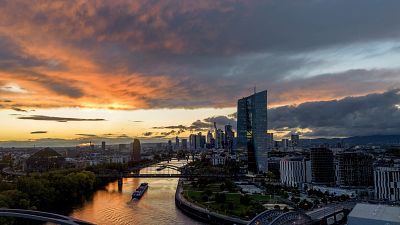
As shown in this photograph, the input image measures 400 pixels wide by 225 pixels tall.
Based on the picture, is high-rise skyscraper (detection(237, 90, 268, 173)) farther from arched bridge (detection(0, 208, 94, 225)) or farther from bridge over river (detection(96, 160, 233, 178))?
arched bridge (detection(0, 208, 94, 225))

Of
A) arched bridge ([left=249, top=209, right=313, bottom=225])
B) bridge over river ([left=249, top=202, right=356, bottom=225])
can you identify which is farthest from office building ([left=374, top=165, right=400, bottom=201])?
arched bridge ([left=249, top=209, right=313, bottom=225])

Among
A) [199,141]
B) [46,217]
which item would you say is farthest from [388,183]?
[199,141]

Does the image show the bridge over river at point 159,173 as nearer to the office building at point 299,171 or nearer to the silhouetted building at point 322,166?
the office building at point 299,171

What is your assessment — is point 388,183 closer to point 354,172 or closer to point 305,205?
point 354,172

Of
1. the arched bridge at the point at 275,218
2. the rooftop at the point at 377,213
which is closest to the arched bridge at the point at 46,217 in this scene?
the arched bridge at the point at 275,218

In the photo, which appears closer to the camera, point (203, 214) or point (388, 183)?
point (203, 214)

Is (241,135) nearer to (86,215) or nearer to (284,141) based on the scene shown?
(86,215)
